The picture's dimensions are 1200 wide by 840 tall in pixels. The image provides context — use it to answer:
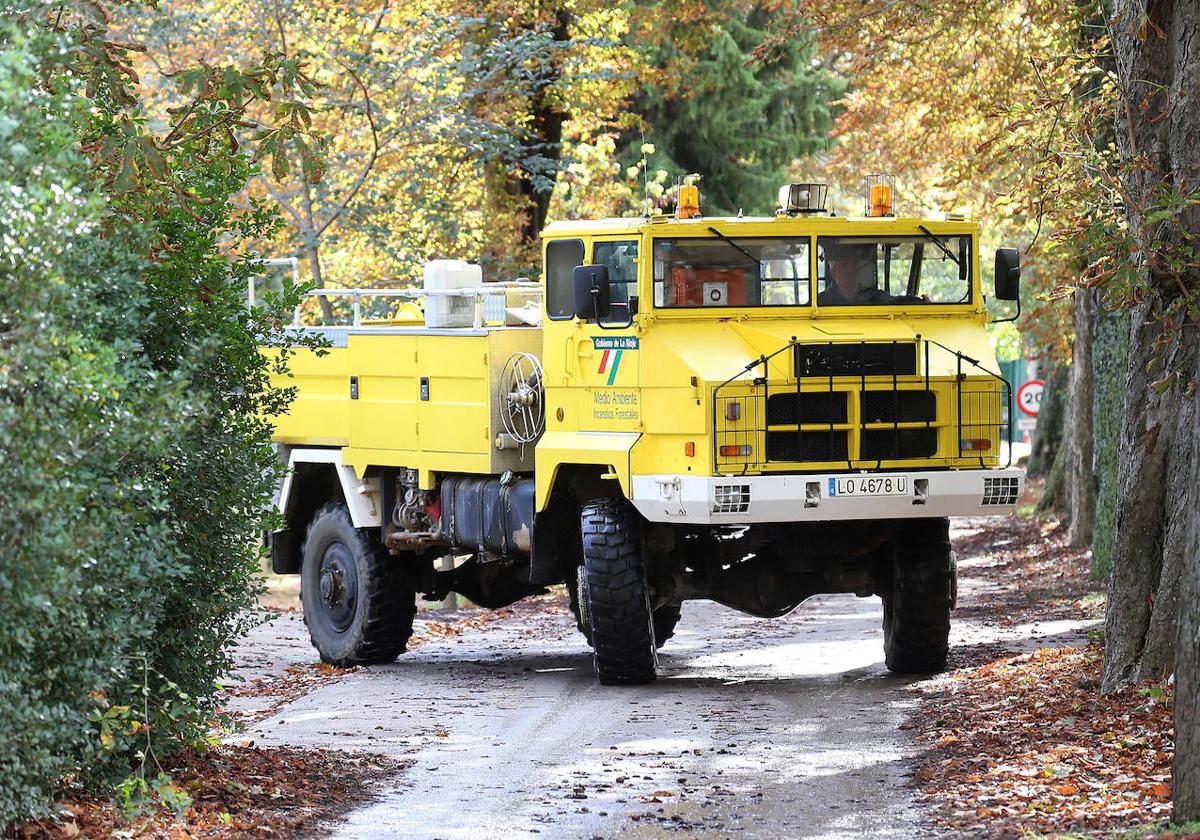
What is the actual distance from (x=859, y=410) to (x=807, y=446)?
0.43 m

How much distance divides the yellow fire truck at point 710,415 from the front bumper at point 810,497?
2 centimetres

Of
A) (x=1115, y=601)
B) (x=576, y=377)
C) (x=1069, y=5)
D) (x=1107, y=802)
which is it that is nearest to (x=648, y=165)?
(x=1069, y=5)

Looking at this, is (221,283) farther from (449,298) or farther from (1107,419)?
(1107,419)

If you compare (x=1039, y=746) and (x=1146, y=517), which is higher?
(x=1146, y=517)

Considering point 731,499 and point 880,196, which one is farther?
point 880,196

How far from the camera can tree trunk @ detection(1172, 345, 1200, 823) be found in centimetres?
779

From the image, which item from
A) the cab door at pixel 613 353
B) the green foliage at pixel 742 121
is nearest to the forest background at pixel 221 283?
the cab door at pixel 613 353

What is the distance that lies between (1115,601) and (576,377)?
13.5ft

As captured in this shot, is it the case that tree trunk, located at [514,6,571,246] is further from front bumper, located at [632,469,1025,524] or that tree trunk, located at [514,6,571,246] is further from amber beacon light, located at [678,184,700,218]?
front bumper, located at [632,469,1025,524]

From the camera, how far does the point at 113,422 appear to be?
7.58 m

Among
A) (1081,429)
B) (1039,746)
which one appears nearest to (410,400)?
(1039,746)

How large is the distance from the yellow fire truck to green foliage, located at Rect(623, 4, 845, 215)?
17104 mm

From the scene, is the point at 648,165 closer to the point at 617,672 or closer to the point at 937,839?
the point at 617,672

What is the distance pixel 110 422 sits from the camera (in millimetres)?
7574
